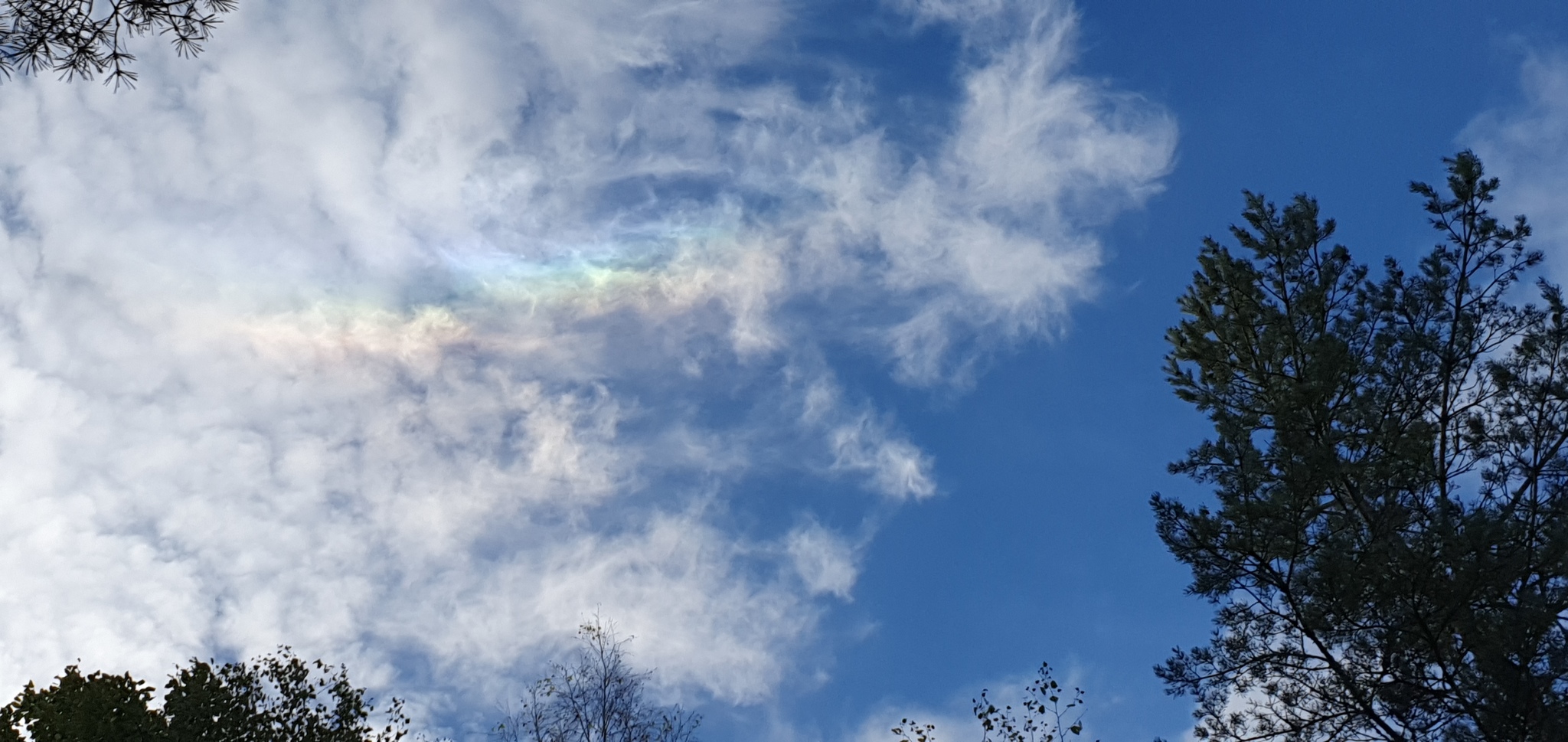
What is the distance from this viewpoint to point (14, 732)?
1638 centimetres

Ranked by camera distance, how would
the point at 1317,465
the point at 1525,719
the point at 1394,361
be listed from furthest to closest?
the point at 1394,361 → the point at 1317,465 → the point at 1525,719

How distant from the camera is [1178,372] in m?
16.4

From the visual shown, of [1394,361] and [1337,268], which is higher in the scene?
[1337,268]

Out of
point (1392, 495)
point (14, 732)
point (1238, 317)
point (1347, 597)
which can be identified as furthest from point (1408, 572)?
point (14, 732)

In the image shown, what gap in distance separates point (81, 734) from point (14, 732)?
1.11 meters

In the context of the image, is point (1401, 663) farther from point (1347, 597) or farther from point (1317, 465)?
point (1317, 465)

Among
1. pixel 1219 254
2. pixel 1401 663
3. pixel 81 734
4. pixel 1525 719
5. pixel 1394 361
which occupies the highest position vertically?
pixel 1219 254

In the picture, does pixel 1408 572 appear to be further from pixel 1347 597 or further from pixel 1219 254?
pixel 1219 254

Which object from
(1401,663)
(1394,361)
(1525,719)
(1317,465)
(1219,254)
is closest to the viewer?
(1525,719)

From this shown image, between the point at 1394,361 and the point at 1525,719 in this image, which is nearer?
the point at 1525,719

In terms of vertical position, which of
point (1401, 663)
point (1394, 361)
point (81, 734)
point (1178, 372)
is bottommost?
point (1401, 663)

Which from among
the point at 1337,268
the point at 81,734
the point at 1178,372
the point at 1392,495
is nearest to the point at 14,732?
the point at 81,734

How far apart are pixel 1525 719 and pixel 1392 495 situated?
314 centimetres

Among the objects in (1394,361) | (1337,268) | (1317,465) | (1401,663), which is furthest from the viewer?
(1337,268)
